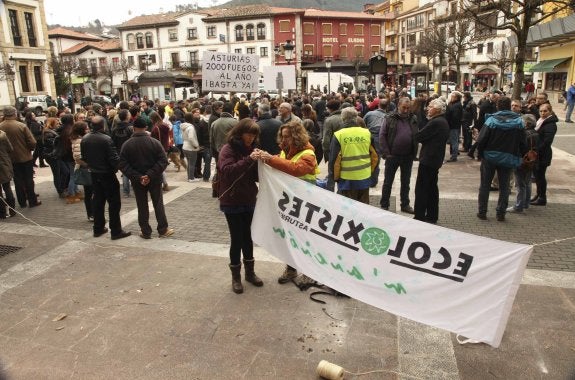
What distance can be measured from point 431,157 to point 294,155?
114 inches

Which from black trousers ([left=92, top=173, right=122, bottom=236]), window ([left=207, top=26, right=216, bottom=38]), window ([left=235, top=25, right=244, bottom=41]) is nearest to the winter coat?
black trousers ([left=92, top=173, right=122, bottom=236])

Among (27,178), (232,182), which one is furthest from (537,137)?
(27,178)

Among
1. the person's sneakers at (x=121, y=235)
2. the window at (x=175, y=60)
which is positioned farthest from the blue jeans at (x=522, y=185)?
the window at (x=175, y=60)

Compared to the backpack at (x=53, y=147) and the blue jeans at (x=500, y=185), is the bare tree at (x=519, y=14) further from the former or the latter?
the backpack at (x=53, y=147)

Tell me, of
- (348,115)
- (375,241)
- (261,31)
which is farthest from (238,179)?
(261,31)

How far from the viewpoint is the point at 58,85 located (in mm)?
47969

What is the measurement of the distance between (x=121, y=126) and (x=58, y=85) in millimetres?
46025

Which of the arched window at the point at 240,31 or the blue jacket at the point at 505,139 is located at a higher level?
the arched window at the point at 240,31

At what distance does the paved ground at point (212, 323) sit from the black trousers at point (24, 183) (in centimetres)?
229

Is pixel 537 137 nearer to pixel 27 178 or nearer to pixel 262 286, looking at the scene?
pixel 262 286

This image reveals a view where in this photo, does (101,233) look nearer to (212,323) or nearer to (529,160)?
(212,323)

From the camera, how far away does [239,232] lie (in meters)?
4.68

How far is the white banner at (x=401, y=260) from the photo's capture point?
3.03 m

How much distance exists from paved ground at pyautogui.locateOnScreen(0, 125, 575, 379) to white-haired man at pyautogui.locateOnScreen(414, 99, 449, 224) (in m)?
0.65
